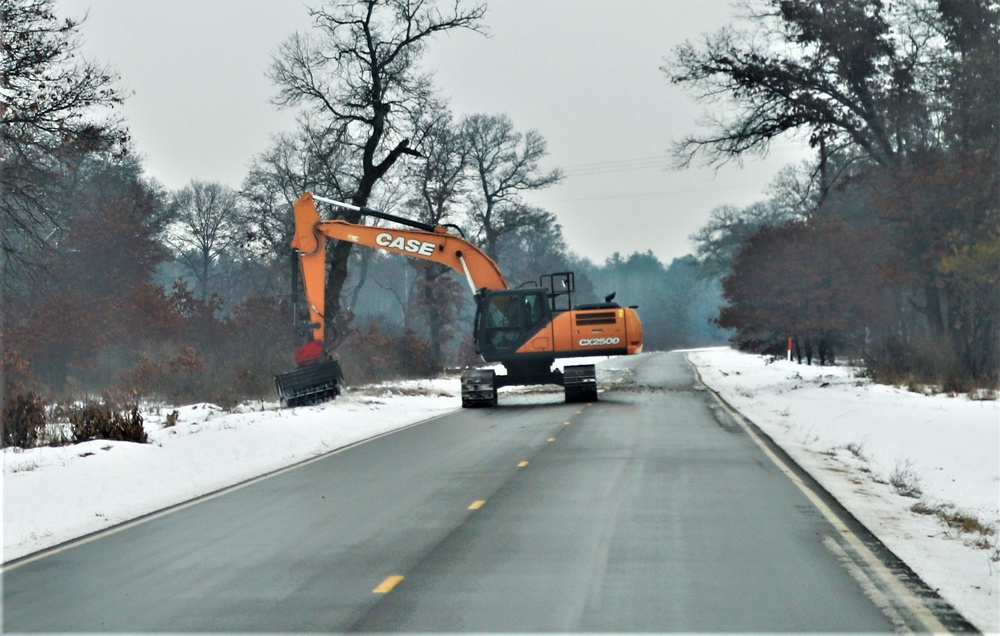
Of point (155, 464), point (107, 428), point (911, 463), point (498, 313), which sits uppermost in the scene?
point (498, 313)

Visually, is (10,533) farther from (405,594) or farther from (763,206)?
(763,206)

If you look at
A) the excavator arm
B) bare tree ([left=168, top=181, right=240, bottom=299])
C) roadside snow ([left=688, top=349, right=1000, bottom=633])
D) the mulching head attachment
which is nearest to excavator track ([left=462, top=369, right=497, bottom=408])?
the excavator arm

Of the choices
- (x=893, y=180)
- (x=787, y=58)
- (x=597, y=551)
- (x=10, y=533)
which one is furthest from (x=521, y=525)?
(x=787, y=58)

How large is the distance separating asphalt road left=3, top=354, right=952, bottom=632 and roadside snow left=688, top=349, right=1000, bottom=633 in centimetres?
61

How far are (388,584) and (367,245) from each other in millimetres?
19958

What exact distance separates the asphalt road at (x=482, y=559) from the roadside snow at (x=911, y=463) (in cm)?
61

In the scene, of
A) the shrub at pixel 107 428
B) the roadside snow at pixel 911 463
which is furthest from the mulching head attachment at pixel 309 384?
the roadside snow at pixel 911 463

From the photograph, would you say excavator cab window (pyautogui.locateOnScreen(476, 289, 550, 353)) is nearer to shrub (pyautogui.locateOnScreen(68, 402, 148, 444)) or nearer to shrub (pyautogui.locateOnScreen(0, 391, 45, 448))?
shrub (pyautogui.locateOnScreen(68, 402, 148, 444))

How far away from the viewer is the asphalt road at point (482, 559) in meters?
7.16

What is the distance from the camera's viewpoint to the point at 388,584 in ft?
26.6

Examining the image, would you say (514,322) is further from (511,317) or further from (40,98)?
(40,98)

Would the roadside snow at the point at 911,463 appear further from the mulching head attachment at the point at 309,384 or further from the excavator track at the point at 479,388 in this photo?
the mulching head attachment at the point at 309,384

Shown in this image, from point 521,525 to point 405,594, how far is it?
2.95m

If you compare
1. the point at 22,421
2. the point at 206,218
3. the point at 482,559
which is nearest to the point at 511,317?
the point at 22,421
